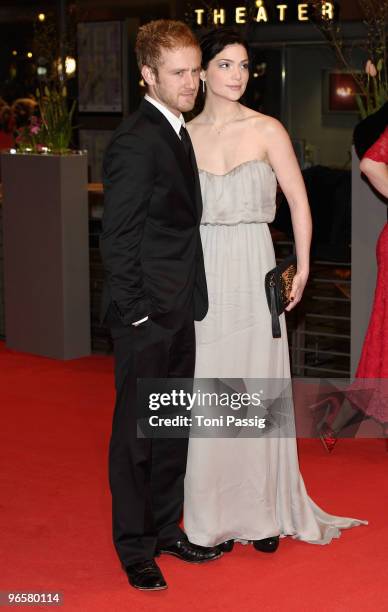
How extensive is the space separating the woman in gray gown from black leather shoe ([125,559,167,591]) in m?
0.27

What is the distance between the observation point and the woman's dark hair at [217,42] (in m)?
3.42

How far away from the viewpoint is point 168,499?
3.58 meters

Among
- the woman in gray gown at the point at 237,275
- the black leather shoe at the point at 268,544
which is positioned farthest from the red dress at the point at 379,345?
the black leather shoe at the point at 268,544

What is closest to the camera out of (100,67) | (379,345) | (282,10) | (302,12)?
(379,345)

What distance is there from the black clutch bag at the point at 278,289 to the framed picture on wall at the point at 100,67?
32.8ft

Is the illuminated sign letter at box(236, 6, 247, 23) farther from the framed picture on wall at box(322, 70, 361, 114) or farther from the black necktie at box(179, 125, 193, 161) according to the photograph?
the black necktie at box(179, 125, 193, 161)

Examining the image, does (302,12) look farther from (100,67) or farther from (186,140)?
(186,140)

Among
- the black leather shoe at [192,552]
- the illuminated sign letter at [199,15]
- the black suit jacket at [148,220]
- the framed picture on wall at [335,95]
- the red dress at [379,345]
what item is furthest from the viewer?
the framed picture on wall at [335,95]

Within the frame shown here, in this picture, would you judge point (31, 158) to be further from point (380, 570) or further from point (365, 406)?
point (380, 570)

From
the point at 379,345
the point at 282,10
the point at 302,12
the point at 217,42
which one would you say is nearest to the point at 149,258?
the point at 217,42

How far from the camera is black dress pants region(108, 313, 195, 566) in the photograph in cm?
326

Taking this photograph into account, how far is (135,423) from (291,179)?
89 cm

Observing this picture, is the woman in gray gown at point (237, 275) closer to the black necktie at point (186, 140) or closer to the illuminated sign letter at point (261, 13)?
the black necktie at point (186, 140)

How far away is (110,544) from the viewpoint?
3.74m
